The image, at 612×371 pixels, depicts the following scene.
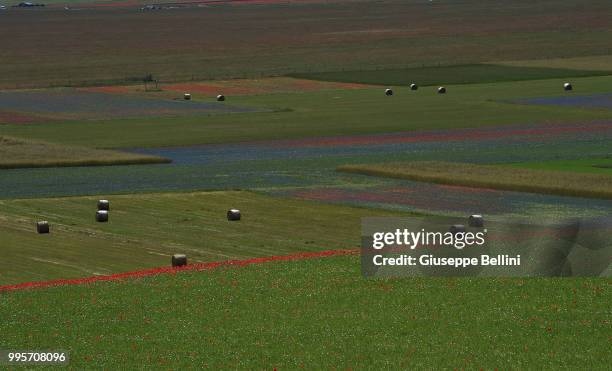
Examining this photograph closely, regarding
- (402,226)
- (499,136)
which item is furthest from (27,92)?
(402,226)

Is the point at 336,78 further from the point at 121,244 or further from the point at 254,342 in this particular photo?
the point at 254,342

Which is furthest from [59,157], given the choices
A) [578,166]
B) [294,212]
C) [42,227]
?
[578,166]

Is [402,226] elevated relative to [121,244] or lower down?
elevated

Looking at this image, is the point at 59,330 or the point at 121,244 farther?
the point at 121,244

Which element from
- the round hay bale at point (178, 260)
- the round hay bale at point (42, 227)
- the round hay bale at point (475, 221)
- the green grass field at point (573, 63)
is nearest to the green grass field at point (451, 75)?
the green grass field at point (573, 63)

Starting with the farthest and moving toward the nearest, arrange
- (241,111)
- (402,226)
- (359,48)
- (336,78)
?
(359,48) < (336,78) < (241,111) < (402,226)

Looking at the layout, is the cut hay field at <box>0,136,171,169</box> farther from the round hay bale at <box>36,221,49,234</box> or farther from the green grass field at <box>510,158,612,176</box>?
the round hay bale at <box>36,221,49,234</box>

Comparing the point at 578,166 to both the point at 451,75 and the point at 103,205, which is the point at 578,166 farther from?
the point at 451,75

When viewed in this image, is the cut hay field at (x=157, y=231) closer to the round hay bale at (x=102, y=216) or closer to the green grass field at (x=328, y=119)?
the round hay bale at (x=102, y=216)

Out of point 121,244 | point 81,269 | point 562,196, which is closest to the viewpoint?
point 81,269
